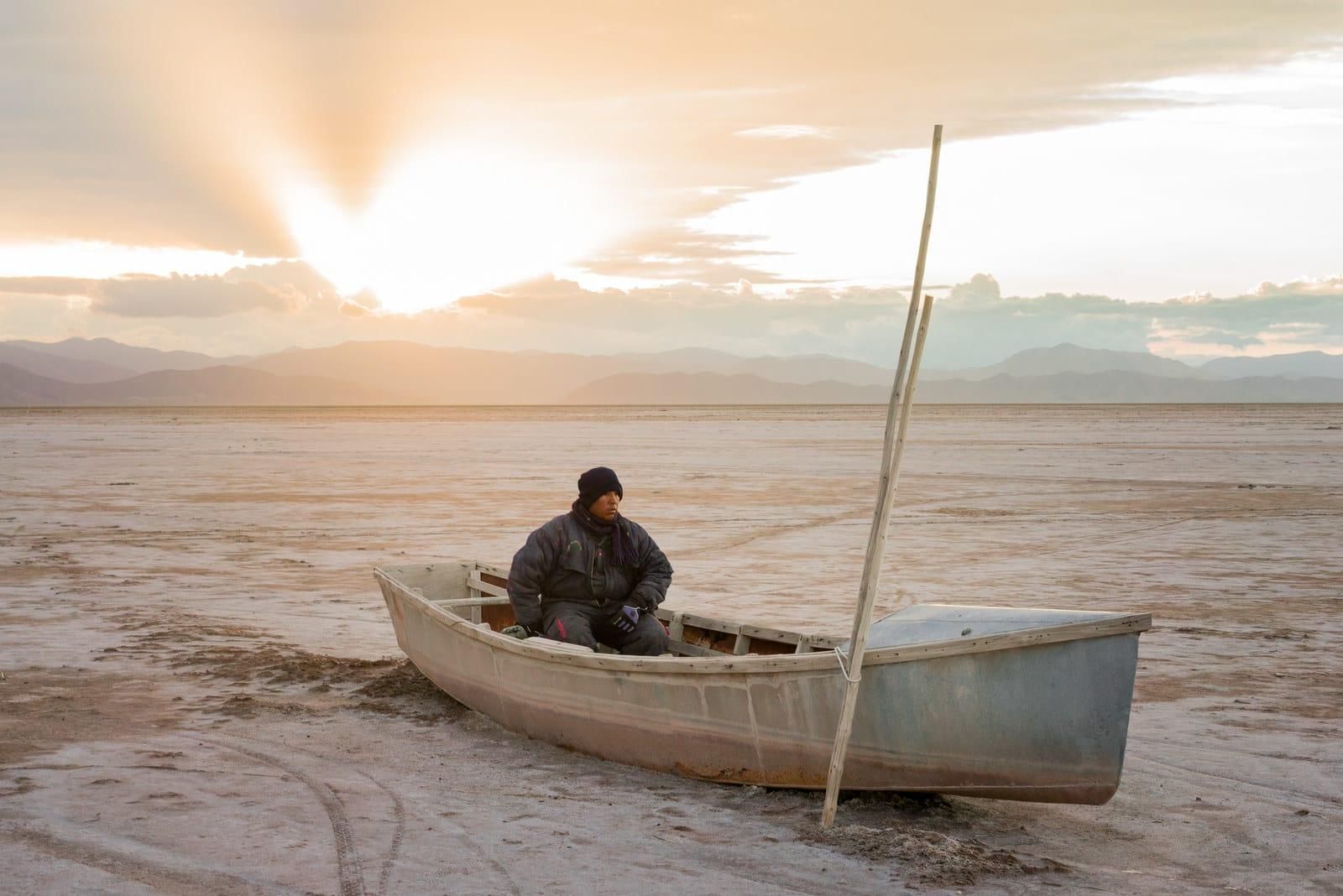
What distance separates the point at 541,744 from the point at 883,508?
2.94m

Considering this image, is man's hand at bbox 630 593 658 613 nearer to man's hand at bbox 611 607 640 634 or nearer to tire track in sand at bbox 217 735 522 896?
man's hand at bbox 611 607 640 634

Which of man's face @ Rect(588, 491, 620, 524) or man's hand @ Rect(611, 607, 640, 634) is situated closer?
man's face @ Rect(588, 491, 620, 524)

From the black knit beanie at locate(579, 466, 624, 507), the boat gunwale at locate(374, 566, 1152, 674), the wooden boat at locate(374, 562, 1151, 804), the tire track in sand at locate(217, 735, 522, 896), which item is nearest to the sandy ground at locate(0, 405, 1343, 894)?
the tire track in sand at locate(217, 735, 522, 896)

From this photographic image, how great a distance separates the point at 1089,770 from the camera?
591 cm

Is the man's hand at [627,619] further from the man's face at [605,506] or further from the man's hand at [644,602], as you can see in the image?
the man's face at [605,506]

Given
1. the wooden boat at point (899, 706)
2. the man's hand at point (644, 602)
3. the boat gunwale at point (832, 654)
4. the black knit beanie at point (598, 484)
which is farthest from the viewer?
the man's hand at point (644, 602)

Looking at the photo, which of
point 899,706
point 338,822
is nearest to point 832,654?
point 899,706

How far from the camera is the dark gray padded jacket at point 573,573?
7.94 metres

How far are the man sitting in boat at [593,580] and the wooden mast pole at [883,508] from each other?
81.0 inches

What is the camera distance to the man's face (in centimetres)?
775

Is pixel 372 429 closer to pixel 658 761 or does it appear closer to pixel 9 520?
pixel 9 520

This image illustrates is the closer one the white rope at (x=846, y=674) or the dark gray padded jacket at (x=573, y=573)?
the white rope at (x=846, y=674)

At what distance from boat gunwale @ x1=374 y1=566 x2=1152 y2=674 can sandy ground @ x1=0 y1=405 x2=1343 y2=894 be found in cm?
68

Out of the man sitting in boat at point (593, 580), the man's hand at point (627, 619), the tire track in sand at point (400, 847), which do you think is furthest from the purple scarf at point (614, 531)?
Answer: the tire track in sand at point (400, 847)
